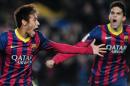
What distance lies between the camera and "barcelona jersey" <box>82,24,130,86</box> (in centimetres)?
1109

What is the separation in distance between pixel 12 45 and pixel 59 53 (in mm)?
1156

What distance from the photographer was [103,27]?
11.2m

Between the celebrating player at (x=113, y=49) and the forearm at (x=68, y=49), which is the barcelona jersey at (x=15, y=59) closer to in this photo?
the forearm at (x=68, y=49)

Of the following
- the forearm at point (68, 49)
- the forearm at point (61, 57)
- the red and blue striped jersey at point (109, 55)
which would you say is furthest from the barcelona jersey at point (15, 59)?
the red and blue striped jersey at point (109, 55)

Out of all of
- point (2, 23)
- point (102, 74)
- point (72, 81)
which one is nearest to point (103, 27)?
point (102, 74)

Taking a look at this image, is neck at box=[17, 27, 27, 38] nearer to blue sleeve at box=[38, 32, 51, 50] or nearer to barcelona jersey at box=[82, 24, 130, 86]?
blue sleeve at box=[38, 32, 51, 50]

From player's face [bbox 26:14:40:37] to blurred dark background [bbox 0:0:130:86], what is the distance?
16.2 feet

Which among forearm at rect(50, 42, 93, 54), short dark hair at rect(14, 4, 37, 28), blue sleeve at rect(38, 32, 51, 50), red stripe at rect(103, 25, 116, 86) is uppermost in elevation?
short dark hair at rect(14, 4, 37, 28)

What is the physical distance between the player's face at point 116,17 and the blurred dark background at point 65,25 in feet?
13.9

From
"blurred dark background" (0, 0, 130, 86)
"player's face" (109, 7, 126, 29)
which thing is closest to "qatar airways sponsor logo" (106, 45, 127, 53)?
"player's face" (109, 7, 126, 29)

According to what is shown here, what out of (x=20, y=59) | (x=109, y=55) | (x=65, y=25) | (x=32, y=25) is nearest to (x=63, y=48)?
(x=32, y=25)

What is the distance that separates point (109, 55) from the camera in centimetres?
1109

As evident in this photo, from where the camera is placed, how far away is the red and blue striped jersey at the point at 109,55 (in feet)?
36.3

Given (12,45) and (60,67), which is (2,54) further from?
(60,67)
